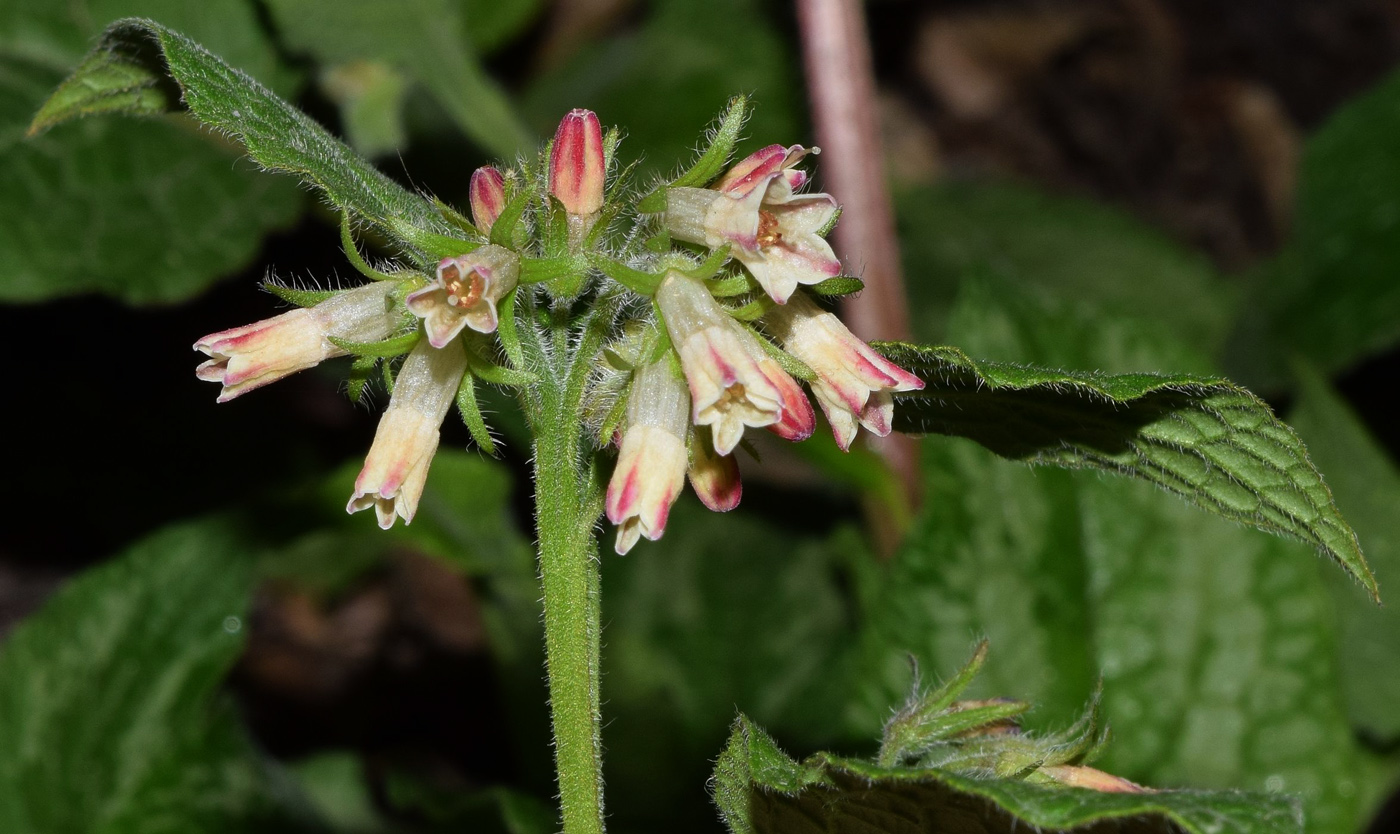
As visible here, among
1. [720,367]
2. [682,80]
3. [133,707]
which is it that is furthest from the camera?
[682,80]

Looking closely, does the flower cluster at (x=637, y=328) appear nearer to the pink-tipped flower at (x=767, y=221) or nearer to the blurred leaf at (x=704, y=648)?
the pink-tipped flower at (x=767, y=221)

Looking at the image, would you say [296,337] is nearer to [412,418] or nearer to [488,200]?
[412,418]

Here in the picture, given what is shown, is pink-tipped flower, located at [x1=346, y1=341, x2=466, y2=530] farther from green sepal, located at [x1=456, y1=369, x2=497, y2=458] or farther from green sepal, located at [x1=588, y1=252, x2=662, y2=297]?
green sepal, located at [x1=588, y1=252, x2=662, y2=297]

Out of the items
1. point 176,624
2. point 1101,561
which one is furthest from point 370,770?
point 1101,561

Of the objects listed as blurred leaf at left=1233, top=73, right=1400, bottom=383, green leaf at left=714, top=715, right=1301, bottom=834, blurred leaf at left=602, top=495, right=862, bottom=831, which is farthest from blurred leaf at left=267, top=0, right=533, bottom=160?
blurred leaf at left=1233, top=73, right=1400, bottom=383

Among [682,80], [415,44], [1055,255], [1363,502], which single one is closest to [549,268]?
[415,44]

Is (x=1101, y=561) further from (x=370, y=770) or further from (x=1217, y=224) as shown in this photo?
(x=1217, y=224)
